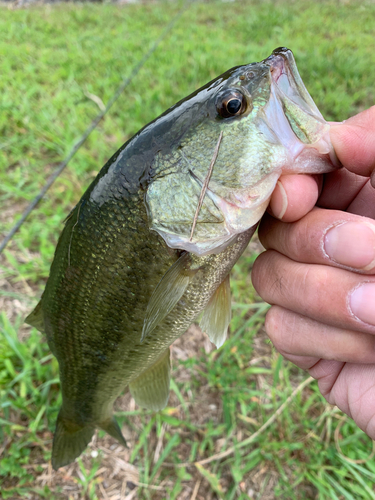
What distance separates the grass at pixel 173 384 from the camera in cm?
180

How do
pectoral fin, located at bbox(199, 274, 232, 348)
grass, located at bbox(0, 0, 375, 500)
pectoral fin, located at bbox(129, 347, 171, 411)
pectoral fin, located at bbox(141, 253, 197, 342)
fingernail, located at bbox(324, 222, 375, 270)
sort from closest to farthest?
fingernail, located at bbox(324, 222, 375, 270) < pectoral fin, located at bbox(141, 253, 197, 342) < pectoral fin, located at bbox(199, 274, 232, 348) < pectoral fin, located at bbox(129, 347, 171, 411) < grass, located at bbox(0, 0, 375, 500)

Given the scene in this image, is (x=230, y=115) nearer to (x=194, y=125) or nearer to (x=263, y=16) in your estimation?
(x=194, y=125)

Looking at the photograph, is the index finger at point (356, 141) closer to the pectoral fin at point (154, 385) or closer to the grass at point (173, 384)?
the pectoral fin at point (154, 385)

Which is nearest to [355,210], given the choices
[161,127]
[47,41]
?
[161,127]

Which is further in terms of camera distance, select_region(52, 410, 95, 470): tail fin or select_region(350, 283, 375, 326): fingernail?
select_region(52, 410, 95, 470): tail fin

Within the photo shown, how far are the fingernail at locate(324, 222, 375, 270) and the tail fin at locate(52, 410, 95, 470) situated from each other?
54.3 inches

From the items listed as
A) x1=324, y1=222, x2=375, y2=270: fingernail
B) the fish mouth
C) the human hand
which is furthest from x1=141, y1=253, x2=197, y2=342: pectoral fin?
the fish mouth

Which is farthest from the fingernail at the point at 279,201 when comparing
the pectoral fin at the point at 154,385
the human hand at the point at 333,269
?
the pectoral fin at the point at 154,385

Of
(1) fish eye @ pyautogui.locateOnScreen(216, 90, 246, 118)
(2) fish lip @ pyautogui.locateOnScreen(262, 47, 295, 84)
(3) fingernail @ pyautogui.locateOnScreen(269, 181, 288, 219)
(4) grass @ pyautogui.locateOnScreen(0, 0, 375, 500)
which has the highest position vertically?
(2) fish lip @ pyautogui.locateOnScreen(262, 47, 295, 84)

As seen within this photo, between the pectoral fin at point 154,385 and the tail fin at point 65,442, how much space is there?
322 mm

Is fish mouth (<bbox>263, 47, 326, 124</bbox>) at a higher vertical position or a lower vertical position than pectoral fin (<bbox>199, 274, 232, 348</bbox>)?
higher

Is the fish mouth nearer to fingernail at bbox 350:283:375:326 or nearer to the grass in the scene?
fingernail at bbox 350:283:375:326

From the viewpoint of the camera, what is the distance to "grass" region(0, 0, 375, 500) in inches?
70.7

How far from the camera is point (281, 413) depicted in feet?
6.29
